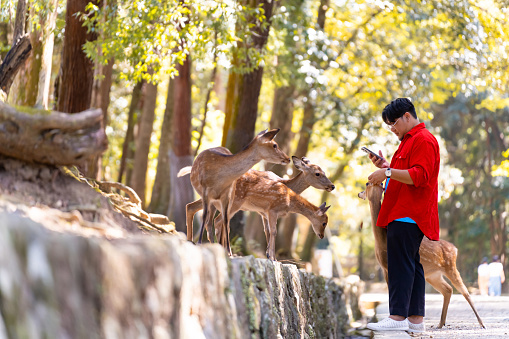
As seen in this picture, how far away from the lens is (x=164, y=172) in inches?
717

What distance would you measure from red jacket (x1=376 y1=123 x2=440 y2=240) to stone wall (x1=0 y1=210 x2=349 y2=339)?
2.96 m

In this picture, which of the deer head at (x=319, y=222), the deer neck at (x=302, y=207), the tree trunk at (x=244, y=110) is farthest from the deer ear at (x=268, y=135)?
the tree trunk at (x=244, y=110)

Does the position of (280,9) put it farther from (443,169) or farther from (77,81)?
(443,169)

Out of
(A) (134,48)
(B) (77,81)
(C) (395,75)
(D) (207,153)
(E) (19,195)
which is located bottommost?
(E) (19,195)

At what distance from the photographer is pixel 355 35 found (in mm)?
24266

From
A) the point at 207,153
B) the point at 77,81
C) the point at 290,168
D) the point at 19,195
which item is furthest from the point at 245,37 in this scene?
the point at 290,168

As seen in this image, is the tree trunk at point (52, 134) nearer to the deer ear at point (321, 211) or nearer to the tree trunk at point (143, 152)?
the deer ear at point (321, 211)

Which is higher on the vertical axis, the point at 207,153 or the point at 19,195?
the point at 207,153

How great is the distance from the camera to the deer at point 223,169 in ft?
23.8

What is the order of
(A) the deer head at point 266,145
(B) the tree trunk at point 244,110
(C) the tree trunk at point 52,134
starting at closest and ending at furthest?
1. (C) the tree trunk at point 52,134
2. (A) the deer head at point 266,145
3. (B) the tree trunk at point 244,110

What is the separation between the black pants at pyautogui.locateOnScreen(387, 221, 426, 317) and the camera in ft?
24.0

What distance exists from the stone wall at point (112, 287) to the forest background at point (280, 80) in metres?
3.87

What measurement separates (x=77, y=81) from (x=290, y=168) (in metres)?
14.4

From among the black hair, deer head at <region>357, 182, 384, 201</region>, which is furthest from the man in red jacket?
deer head at <region>357, 182, 384, 201</region>
